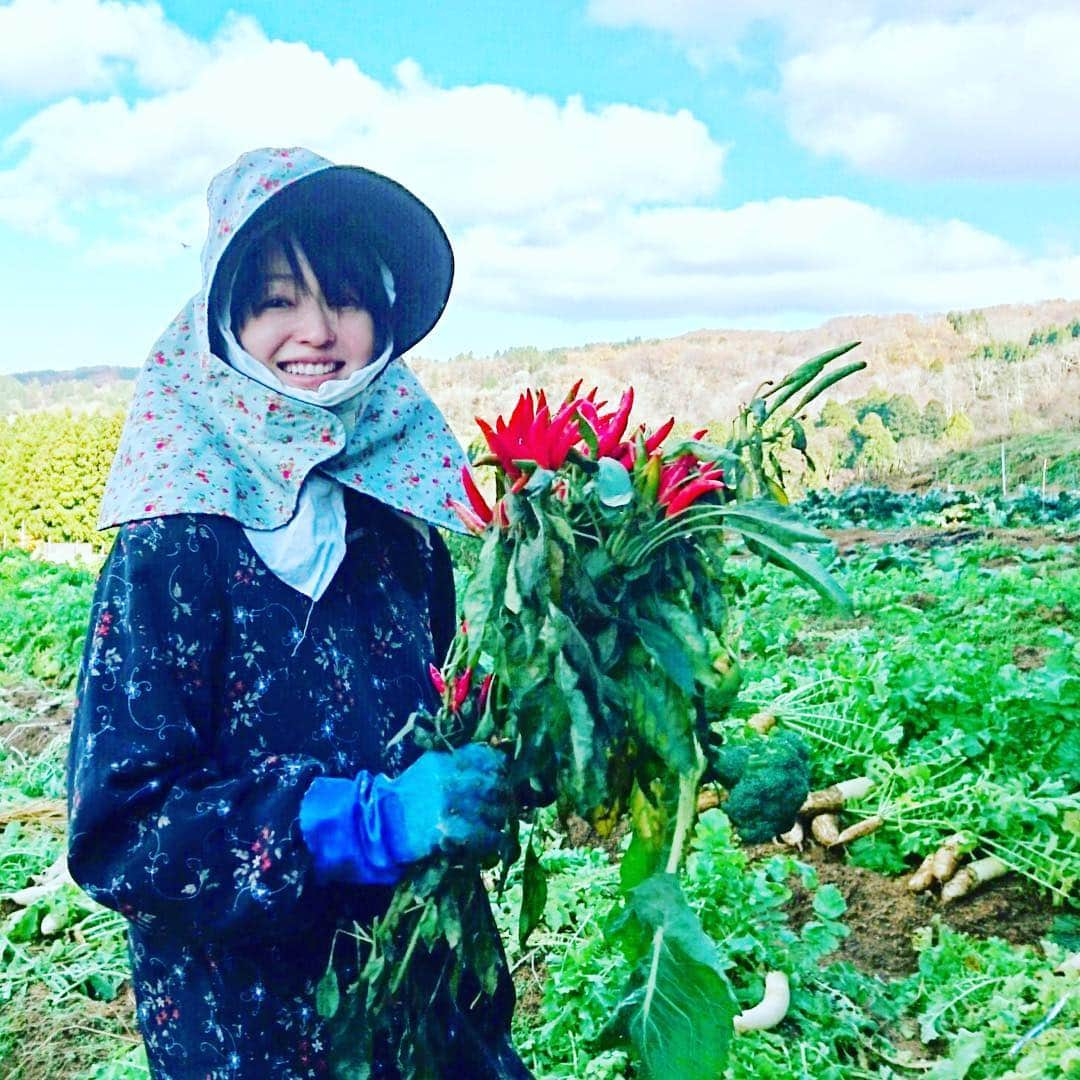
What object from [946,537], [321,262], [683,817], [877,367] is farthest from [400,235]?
[877,367]

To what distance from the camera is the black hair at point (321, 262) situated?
5.54 feet

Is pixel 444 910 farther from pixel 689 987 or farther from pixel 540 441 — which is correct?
pixel 540 441

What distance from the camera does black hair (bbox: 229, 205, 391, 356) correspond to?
1688 millimetres

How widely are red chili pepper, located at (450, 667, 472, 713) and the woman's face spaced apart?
0.51 meters

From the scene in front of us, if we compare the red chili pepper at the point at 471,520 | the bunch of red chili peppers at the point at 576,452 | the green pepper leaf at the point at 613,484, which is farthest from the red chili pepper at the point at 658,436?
the red chili pepper at the point at 471,520

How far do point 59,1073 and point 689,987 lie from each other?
2554 mm

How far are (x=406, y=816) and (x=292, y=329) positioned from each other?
0.72 meters

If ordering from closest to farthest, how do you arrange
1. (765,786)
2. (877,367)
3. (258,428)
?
(258,428), (765,786), (877,367)

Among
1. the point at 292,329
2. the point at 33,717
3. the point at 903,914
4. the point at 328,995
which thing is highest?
the point at 292,329

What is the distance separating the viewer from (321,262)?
173 centimetres

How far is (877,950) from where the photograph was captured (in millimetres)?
3453

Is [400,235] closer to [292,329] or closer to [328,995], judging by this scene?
[292,329]

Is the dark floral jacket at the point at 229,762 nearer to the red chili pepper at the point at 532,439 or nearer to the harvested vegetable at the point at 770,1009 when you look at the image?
the red chili pepper at the point at 532,439

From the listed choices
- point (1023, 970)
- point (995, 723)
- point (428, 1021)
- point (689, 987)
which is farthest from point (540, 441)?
point (995, 723)
